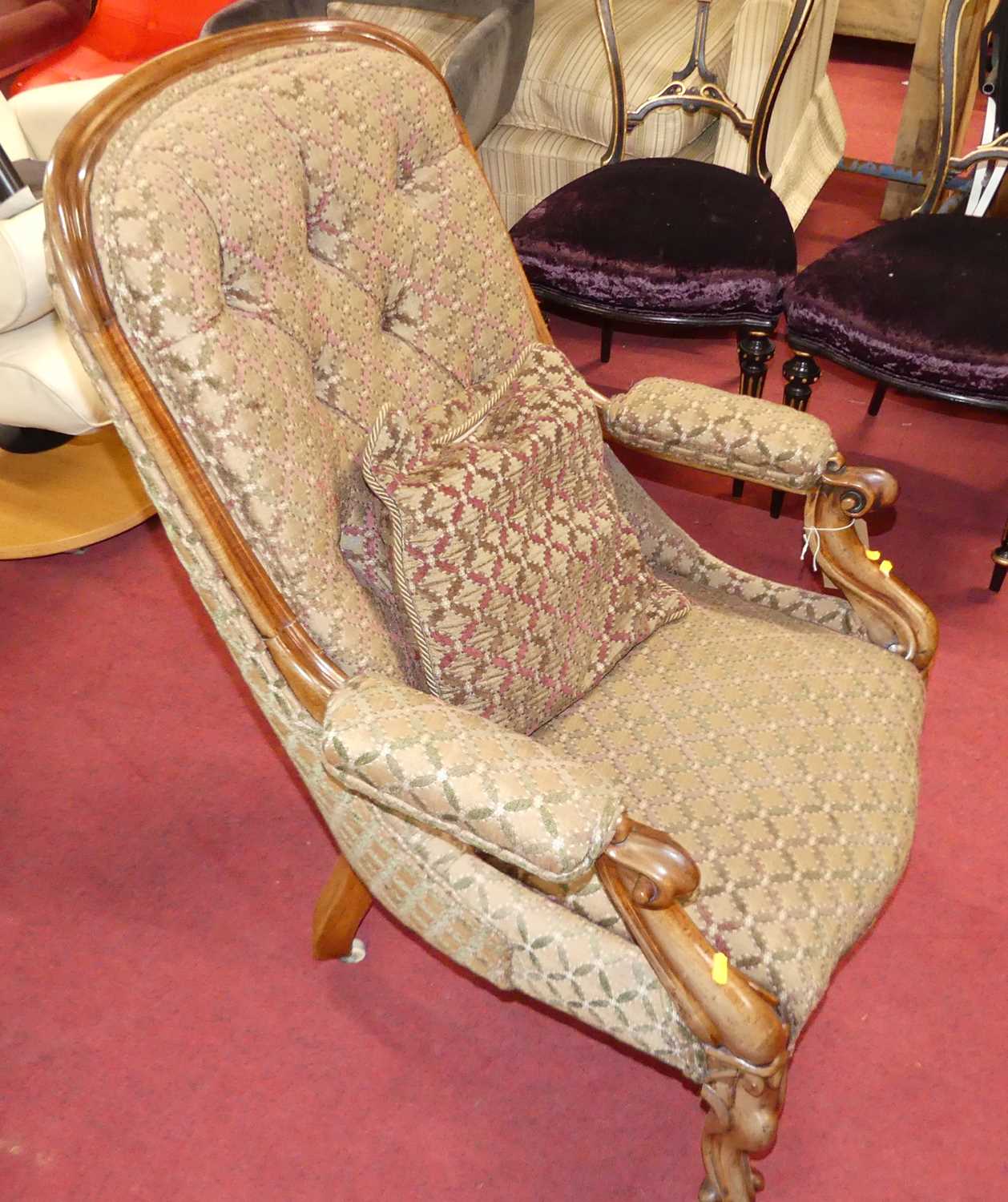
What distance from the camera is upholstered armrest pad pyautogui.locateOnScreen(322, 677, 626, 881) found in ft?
3.07

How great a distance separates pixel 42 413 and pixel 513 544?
1.11 metres

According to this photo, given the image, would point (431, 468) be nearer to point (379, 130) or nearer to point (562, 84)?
point (379, 130)

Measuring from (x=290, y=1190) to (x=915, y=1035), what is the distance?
830 mm

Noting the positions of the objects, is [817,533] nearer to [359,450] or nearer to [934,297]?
[359,450]

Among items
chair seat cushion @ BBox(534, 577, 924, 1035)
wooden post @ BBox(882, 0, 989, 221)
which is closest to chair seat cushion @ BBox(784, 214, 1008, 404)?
chair seat cushion @ BBox(534, 577, 924, 1035)

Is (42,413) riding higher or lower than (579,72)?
lower

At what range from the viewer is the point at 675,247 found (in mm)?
2031

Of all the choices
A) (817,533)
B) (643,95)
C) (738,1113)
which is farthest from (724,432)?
(643,95)

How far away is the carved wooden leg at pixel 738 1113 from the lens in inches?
41.4

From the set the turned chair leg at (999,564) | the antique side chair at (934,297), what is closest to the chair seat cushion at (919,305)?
the antique side chair at (934,297)

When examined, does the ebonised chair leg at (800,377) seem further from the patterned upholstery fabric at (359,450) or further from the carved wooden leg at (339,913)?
the carved wooden leg at (339,913)

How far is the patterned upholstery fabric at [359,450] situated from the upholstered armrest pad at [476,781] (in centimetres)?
10

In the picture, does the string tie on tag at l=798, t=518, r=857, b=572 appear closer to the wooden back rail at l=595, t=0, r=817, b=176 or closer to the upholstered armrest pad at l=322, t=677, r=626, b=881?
the upholstered armrest pad at l=322, t=677, r=626, b=881

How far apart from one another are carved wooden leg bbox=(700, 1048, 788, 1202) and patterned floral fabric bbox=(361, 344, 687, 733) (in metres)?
0.42
